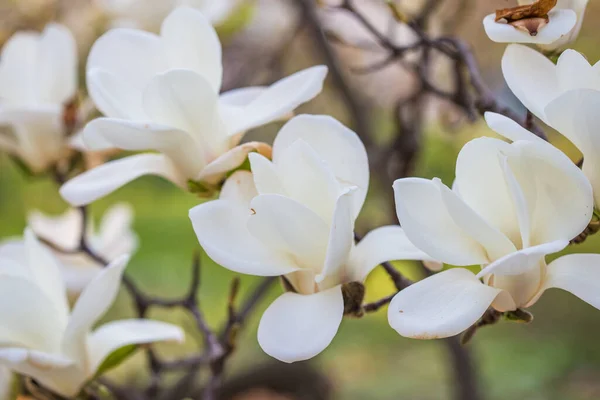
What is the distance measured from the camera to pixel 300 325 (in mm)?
303

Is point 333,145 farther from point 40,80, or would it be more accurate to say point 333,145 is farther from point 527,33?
point 40,80

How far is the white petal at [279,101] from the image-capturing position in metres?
0.36

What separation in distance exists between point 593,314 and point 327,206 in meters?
1.47

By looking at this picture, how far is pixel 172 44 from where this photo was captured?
40cm

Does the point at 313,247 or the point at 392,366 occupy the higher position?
the point at 313,247

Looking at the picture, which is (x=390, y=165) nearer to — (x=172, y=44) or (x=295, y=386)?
(x=172, y=44)

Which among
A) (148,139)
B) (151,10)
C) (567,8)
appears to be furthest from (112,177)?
(151,10)


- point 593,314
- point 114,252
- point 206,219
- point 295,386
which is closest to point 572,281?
point 206,219

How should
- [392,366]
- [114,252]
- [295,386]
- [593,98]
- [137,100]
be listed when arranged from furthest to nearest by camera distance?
[392,366]
[295,386]
[114,252]
[137,100]
[593,98]

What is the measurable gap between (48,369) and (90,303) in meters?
0.06

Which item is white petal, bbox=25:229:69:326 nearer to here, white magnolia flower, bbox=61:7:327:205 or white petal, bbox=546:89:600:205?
white magnolia flower, bbox=61:7:327:205

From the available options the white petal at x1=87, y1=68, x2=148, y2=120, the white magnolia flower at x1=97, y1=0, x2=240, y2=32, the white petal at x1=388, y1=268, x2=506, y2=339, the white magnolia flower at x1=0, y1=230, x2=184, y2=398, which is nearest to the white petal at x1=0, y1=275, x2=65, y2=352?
the white magnolia flower at x1=0, y1=230, x2=184, y2=398

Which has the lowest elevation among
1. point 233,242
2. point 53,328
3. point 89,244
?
point 89,244

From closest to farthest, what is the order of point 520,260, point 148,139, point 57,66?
point 520,260 < point 148,139 < point 57,66
